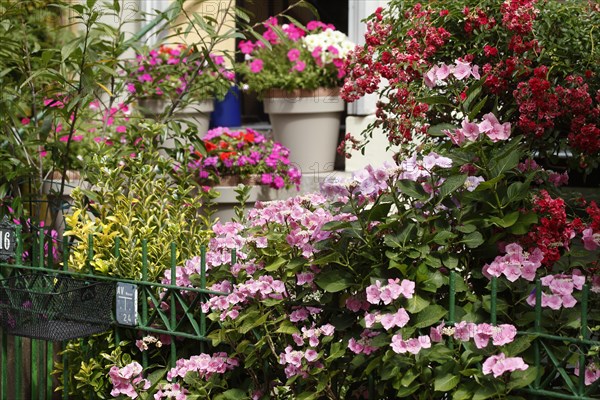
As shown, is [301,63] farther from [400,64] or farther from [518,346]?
[518,346]

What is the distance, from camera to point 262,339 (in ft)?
10.5

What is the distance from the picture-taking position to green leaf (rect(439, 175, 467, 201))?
9.70 ft

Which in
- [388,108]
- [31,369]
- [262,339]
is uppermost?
[388,108]

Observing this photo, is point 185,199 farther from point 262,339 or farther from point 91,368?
point 262,339

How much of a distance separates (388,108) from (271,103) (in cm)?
260

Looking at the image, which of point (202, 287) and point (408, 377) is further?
point (202, 287)

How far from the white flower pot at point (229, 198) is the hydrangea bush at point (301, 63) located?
666 millimetres

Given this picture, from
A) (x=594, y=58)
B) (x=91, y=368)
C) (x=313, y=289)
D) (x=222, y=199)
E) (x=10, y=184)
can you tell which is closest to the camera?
(x=313, y=289)

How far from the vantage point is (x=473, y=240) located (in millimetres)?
2949

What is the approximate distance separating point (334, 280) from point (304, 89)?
3469mm

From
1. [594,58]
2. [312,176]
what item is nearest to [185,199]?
[594,58]

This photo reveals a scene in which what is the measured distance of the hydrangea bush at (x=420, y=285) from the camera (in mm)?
2842

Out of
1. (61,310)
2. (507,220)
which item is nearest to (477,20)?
(507,220)

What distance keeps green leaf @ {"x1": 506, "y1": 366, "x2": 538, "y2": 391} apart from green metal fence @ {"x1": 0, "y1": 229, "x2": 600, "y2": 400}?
3 cm
